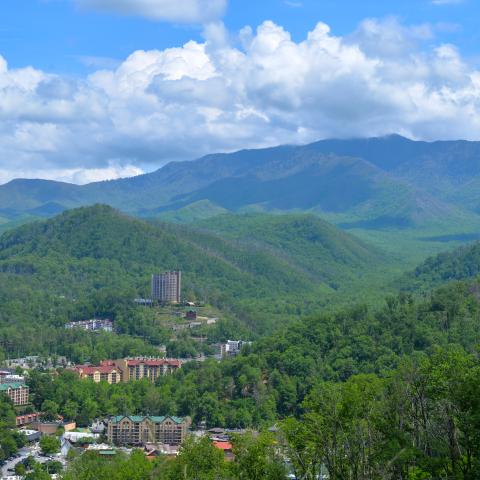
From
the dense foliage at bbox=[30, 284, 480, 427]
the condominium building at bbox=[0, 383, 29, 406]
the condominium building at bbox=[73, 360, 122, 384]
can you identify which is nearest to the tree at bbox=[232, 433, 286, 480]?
the dense foliage at bbox=[30, 284, 480, 427]

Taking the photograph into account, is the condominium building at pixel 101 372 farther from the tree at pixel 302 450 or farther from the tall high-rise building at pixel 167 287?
the tree at pixel 302 450

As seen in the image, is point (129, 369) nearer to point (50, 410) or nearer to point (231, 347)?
point (231, 347)

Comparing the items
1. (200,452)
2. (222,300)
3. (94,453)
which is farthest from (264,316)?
(200,452)

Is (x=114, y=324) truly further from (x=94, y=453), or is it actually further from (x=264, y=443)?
(x=264, y=443)

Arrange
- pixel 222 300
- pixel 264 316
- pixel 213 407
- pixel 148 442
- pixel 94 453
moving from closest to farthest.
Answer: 1. pixel 94 453
2. pixel 148 442
3. pixel 213 407
4. pixel 264 316
5. pixel 222 300

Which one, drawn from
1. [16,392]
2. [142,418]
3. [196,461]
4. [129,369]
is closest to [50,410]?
[16,392]

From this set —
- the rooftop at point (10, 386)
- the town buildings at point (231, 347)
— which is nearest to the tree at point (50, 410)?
the rooftop at point (10, 386)

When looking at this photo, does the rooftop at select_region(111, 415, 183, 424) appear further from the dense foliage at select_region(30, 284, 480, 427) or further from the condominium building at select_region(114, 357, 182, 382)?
the condominium building at select_region(114, 357, 182, 382)
